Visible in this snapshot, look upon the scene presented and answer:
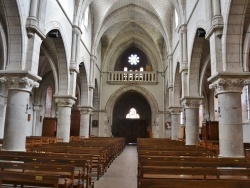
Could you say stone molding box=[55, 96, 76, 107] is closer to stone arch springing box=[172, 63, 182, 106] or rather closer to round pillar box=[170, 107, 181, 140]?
round pillar box=[170, 107, 181, 140]

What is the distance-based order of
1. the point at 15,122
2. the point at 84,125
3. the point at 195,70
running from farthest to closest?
the point at 84,125 → the point at 195,70 → the point at 15,122

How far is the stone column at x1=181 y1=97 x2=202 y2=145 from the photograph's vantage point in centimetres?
1406

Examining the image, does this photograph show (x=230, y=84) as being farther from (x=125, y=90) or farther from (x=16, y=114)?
(x=125, y=90)

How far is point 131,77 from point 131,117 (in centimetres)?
745

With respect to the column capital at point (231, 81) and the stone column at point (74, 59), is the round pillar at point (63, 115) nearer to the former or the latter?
the stone column at point (74, 59)

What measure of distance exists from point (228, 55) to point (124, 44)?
21569mm

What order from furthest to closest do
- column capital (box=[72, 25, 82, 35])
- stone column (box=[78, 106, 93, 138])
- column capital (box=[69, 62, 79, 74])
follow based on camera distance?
stone column (box=[78, 106, 93, 138]) → column capital (box=[72, 25, 82, 35]) → column capital (box=[69, 62, 79, 74])

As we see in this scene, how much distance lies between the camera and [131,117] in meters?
34.0

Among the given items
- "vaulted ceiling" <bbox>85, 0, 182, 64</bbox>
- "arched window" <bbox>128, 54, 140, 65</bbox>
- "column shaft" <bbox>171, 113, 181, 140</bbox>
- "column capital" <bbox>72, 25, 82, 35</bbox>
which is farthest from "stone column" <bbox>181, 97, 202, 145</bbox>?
"arched window" <bbox>128, 54, 140, 65</bbox>

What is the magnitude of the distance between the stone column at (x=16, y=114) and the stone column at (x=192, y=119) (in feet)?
28.4

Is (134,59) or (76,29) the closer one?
(76,29)

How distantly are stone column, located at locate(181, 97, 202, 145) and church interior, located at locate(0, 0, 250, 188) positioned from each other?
2.1 inches

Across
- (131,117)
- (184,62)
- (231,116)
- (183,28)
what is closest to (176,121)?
(184,62)

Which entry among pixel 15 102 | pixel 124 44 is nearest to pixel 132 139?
pixel 124 44
